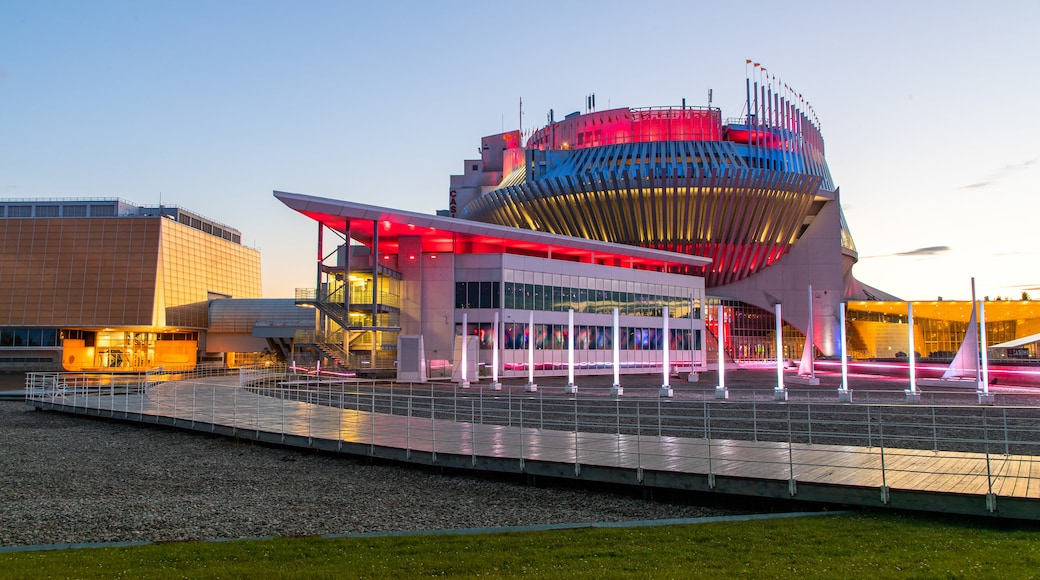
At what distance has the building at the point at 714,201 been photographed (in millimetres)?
79062

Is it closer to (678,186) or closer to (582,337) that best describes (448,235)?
(582,337)

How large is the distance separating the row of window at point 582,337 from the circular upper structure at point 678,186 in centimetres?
1190

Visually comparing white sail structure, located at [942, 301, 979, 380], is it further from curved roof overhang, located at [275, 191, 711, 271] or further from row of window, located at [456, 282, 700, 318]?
curved roof overhang, located at [275, 191, 711, 271]

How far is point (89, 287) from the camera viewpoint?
85.9 m

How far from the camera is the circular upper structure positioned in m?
78.8

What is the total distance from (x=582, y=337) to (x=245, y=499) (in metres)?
49.0

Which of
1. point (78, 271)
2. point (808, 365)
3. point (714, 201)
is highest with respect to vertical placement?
point (714, 201)

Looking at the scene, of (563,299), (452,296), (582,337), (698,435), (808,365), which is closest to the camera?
(698,435)

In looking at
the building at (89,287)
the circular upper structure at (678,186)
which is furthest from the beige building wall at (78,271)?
the circular upper structure at (678,186)

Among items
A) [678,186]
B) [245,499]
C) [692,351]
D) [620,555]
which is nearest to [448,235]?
[692,351]

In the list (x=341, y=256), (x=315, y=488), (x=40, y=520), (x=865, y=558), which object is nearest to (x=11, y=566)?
(x=40, y=520)

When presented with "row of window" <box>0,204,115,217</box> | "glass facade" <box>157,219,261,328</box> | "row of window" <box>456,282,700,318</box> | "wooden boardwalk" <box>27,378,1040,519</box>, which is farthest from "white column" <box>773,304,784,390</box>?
"row of window" <box>0,204,115,217</box>

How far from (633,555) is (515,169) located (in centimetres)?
8800

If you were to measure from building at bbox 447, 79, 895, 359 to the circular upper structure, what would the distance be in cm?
12
